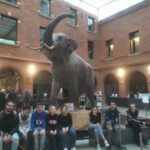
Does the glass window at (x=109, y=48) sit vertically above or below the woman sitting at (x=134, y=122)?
above

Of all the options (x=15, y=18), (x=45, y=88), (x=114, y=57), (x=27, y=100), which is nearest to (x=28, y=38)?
(x=15, y=18)

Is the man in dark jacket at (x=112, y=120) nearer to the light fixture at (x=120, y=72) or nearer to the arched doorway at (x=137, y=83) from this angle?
the arched doorway at (x=137, y=83)

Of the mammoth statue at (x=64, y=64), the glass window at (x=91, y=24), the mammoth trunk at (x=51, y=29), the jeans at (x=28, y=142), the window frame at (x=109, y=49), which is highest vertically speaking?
the glass window at (x=91, y=24)

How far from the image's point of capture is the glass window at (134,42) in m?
20.4

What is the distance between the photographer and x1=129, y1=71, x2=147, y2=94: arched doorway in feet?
67.7

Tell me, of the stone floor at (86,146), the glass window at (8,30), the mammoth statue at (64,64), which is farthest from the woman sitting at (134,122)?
the glass window at (8,30)

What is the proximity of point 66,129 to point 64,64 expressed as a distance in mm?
1670

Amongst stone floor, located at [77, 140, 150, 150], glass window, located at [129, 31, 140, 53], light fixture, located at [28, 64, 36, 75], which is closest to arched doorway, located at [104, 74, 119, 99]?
glass window, located at [129, 31, 140, 53]

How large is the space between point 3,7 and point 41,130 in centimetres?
1233

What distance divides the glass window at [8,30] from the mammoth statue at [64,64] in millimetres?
10175

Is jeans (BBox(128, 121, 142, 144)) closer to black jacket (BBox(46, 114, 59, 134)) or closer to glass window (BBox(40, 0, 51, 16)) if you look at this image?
black jacket (BBox(46, 114, 59, 134))

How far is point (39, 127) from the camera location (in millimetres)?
5926

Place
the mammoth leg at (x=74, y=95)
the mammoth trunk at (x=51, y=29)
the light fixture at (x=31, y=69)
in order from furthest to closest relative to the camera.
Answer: the light fixture at (x=31, y=69), the mammoth leg at (x=74, y=95), the mammoth trunk at (x=51, y=29)

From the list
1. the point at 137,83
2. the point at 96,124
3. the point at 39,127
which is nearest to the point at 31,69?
the point at 137,83
